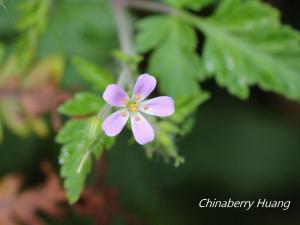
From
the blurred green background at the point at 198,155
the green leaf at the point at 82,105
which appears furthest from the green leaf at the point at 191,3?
the blurred green background at the point at 198,155

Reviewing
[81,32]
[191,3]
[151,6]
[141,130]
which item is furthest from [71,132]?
[81,32]

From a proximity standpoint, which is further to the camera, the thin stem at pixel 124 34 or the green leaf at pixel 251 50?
the green leaf at pixel 251 50

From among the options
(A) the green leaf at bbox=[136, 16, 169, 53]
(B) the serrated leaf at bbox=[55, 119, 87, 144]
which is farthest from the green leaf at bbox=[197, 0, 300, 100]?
(B) the serrated leaf at bbox=[55, 119, 87, 144]

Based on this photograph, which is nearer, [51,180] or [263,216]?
[51,180]

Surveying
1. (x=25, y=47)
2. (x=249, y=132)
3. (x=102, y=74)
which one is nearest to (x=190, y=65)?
(x=102, y=74)

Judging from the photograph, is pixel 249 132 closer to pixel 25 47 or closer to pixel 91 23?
pixel 91 23

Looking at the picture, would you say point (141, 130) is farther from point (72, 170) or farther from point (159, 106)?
point (72, 170)

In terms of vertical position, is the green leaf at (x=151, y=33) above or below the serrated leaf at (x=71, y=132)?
above

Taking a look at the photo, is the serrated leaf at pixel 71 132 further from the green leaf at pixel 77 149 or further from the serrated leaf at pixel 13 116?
the serrated leaf at pixel 13 116
